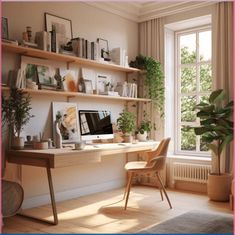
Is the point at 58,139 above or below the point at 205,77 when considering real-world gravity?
below

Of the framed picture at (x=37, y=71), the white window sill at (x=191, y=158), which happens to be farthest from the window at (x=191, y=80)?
the framed picture at (x=37, y=71)

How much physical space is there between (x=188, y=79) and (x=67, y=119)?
2162 millimetres

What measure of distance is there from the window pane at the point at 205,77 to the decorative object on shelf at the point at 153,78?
23.8 inches

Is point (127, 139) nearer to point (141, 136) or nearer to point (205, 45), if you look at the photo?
point (141, 136)

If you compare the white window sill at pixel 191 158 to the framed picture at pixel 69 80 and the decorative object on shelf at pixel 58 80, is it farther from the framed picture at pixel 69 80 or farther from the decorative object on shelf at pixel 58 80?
the decorative object on shelf at pixel 58 80

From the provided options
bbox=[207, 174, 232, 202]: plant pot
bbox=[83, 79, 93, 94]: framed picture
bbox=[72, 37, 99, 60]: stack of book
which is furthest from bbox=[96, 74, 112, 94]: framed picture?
bbox=[207, 174, 232, 202]: plant pot

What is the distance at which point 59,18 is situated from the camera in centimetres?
420

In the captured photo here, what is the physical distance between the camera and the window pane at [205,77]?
504 cm

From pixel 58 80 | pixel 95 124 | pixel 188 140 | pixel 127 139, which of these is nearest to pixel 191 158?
pixel 188 140

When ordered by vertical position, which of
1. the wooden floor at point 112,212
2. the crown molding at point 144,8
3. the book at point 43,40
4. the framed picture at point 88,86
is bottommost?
the wooden floor at point 112,212

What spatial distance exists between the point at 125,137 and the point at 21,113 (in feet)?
5.58

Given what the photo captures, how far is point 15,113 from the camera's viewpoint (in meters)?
3.45

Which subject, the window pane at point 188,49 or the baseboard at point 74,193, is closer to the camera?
the baseboard at point 74,193

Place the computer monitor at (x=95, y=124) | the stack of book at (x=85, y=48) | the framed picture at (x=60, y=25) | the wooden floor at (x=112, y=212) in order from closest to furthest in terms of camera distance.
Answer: the wooden floor at (x=112, y=212)
the framed picture at (x=60, y=25)
the stack of book at (x=85, y=48)
the computer monitor at (x=95, y=124)
